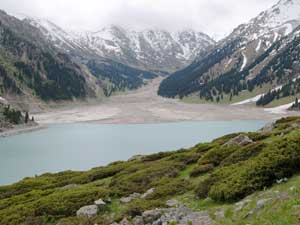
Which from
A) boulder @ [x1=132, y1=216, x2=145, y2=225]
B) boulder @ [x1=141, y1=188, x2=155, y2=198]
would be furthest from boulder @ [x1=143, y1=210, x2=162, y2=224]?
boulder @ [x1=141, y1=188, x2=155, y2=198]

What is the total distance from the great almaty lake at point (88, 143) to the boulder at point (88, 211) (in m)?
52.8

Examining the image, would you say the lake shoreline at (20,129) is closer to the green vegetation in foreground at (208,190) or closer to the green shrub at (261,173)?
the green vegetation in foreground at (208,190)

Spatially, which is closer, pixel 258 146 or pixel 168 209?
pixel 168 209

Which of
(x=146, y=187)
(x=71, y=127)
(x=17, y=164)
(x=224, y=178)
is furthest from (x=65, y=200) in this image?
(x=71, y=127)

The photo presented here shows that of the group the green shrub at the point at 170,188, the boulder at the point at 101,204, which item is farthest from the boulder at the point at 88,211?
the green shrub at the point at 170,188

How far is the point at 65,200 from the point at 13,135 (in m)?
126

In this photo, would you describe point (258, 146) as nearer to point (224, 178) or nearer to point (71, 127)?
point (224, 178)

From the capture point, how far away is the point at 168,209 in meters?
19.3

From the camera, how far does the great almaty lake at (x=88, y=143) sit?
85125 mm

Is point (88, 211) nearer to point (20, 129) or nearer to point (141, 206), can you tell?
point (141, 206)

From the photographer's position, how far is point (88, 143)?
115m

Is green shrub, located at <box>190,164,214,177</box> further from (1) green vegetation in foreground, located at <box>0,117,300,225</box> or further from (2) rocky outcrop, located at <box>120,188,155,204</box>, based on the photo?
(2) rocky outcrop, located at <box>120,188,155,204</box>

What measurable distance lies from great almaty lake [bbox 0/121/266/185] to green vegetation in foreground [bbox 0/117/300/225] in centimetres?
4940

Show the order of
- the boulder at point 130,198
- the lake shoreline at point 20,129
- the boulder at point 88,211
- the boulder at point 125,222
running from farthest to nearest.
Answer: the lake shoreline at point 20,129
the boulder at point 130,198
the boulder at point 88,211
the boulder at point 125,222
